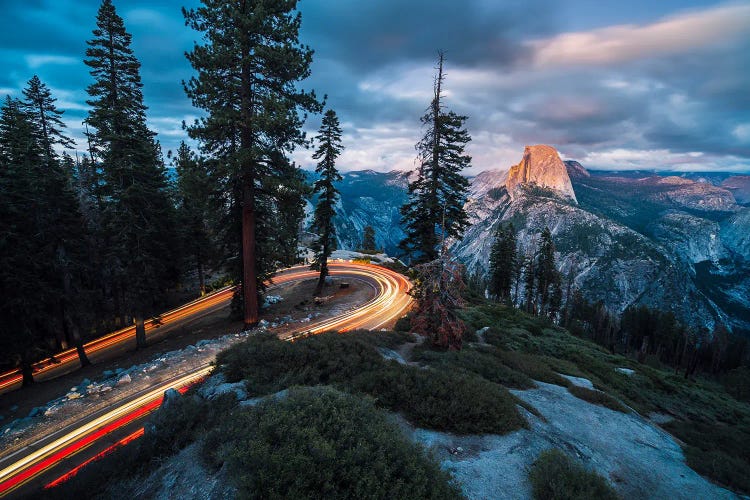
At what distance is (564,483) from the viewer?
5473mm

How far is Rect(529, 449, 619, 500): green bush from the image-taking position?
5230mm

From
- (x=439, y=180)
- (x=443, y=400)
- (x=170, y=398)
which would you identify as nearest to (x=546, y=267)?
(x=439, y=180)

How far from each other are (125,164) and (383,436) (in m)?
22.7

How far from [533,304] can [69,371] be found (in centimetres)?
6299

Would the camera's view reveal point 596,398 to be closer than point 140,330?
Yes

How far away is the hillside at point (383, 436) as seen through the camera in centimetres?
431

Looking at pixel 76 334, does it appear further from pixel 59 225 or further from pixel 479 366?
pixel 479 366

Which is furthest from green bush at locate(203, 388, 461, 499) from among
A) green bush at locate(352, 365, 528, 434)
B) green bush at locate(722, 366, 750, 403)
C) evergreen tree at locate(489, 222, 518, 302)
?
green bush at locate(722, 366, 750, 403)

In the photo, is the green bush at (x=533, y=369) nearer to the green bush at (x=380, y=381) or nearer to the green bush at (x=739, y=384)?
the green bush at (x=380, y=381)

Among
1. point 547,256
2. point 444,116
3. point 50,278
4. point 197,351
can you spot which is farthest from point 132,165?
point 547,256

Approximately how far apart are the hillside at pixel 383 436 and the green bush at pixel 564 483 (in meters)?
0.06

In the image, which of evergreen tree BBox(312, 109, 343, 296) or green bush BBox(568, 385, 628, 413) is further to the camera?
evergreen tree BBox(312, 109, 343, 296)

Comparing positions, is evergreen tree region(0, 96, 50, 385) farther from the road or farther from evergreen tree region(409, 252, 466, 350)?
evergreen tree region(409, 252, 466, 350)

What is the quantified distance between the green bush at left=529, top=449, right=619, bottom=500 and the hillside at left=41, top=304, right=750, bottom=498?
6cm
